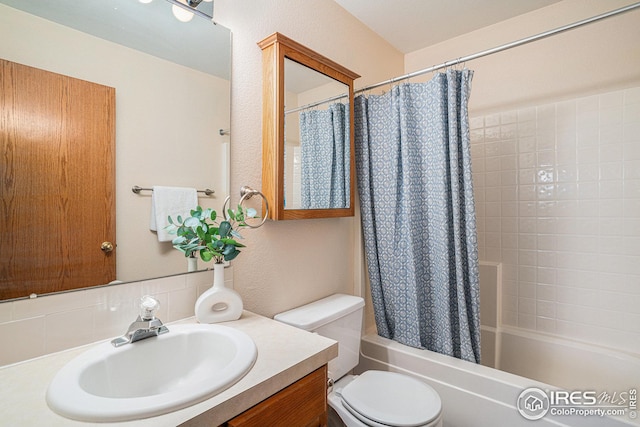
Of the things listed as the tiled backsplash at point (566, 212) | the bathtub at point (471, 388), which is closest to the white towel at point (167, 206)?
the bathtub at point (471, 388)

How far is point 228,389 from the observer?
71 centimetres

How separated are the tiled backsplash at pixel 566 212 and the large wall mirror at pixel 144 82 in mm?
1818

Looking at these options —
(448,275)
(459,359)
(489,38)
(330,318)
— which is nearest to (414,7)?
(489,38)

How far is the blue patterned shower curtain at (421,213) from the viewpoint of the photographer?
62.7 inches

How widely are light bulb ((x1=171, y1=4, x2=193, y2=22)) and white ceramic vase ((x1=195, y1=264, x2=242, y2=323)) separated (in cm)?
90

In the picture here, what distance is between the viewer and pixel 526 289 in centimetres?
203

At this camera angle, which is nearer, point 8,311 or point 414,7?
point 8,311

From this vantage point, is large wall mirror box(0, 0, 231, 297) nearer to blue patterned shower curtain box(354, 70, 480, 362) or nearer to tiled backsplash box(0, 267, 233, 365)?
tiled backsplash box(0, 267, 233, 365)

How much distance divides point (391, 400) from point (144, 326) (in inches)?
38.6

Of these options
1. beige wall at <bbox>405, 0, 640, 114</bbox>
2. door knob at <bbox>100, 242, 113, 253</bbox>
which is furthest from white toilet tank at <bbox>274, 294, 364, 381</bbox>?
beige wall at <bbox>405, 0, 640, 114</bbox>

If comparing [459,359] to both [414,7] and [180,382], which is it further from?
[414,7]

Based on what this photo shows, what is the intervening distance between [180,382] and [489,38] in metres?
2.54

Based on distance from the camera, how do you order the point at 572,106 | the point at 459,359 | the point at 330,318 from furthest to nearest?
the point at 572,106, the point at 459,359, the point at 330,318

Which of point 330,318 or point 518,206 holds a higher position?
point 518,206
